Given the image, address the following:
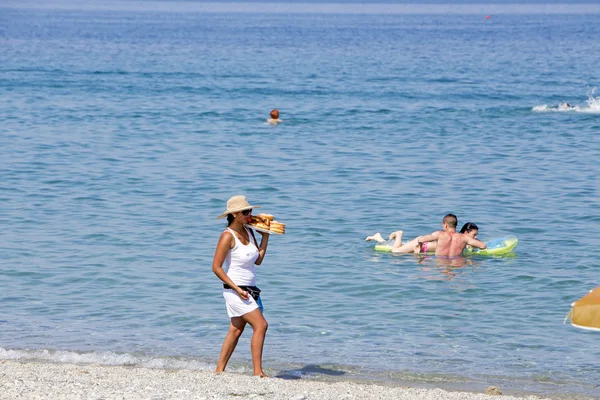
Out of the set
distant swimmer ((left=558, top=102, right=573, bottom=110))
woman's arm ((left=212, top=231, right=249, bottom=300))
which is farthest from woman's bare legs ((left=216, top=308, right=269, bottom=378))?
distant swimmer ((left=558, top=102, right=573, bottom=110))

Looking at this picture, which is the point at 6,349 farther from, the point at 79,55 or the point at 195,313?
the point at 79,55

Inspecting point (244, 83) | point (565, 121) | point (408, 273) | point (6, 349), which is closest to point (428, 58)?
point (244, 83)

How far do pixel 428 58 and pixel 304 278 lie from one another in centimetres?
4532

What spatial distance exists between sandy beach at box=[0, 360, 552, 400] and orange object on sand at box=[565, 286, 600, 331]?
133 centimetres

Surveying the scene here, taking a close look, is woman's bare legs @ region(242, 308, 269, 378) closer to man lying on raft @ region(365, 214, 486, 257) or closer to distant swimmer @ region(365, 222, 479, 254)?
Answer: man lying on raft @ region(365, 214, 486, 257)

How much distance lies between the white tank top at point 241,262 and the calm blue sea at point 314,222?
1601mm

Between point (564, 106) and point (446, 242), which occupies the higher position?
point (564, 106)

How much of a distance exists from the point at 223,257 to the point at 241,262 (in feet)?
0.59

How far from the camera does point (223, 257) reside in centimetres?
843

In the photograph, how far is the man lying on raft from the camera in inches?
574

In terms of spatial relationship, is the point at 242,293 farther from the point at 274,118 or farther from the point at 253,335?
the point at 274,118

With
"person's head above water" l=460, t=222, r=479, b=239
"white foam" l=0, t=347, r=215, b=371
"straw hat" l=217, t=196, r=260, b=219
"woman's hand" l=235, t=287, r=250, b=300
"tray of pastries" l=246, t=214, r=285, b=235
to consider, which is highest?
"straw hat" l=217, t=196, r=260, b=219

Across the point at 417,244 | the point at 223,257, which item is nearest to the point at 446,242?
the point at 417,244

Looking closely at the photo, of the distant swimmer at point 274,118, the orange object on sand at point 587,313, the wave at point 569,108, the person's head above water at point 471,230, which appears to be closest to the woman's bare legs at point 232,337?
the orange object on sand at point 587,313
